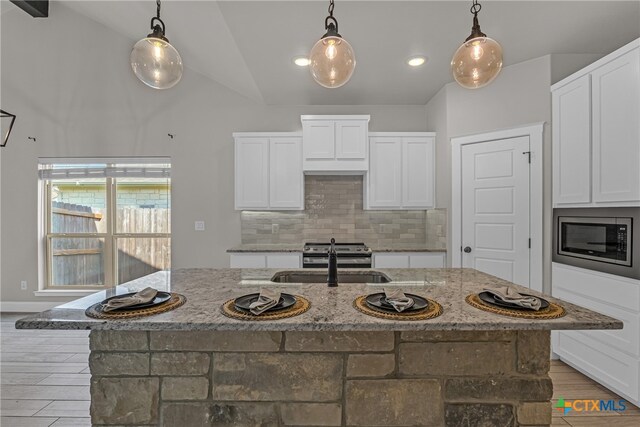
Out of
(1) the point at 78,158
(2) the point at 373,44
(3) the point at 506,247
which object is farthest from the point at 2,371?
(3) the point at 506,247

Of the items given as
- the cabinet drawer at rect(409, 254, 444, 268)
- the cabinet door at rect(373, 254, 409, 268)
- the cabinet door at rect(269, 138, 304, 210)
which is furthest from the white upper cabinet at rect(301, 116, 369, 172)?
the cabinet drawer at rect(409, 254, 444, 268)

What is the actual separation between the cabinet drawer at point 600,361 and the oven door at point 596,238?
2.12 feet

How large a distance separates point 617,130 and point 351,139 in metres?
2.39

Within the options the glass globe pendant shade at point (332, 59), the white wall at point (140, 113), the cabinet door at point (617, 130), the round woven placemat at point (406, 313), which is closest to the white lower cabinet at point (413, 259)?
the cabinet door at point (617, 130)

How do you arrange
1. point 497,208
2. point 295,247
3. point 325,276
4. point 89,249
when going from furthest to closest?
1. point 89,249
2. point 295,247
3. point 497,208
4. point 325,276

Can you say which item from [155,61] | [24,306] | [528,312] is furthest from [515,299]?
[24,306]

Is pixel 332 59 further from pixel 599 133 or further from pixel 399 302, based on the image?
pixel 599 133

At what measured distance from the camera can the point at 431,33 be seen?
2.66 meters

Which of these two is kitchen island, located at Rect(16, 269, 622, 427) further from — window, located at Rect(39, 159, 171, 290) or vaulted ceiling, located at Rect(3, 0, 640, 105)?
window, located at Rect(39, 159, 171, 290)

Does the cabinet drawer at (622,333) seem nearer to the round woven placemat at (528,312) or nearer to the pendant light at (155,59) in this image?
the round woven placemat at (528,312)

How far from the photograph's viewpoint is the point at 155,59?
5.34ft

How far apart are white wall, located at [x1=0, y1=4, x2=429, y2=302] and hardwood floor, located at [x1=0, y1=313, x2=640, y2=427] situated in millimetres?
1595

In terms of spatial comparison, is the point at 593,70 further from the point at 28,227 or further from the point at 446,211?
the point at 28,227

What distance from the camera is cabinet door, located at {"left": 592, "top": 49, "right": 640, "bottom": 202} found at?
2168 millimetres
